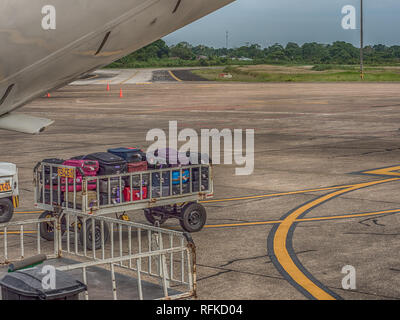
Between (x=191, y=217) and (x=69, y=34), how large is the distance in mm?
10522

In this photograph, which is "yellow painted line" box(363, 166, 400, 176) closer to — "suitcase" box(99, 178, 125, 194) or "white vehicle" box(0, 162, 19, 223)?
"suitcase" box(99, 178, 125, 194)

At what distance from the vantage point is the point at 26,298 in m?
6.20

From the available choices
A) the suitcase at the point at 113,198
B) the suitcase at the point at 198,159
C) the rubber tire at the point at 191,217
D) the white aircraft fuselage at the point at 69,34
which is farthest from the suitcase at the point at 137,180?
the white aircraft fuselage at the point at 69,34

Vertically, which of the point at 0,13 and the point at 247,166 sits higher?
the point at 0,13

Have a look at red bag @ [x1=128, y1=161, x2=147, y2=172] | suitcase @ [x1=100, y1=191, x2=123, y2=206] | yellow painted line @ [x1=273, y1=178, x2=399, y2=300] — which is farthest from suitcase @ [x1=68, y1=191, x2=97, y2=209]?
yellow painted line @ [x1=273, y1=178, x2=399, y2=300]

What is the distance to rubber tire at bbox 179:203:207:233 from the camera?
46.2 feet

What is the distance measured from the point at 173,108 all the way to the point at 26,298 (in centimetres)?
4545

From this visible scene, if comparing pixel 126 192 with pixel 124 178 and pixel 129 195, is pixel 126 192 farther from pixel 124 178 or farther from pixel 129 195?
pixel 124 178

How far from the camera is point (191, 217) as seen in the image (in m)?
14.2

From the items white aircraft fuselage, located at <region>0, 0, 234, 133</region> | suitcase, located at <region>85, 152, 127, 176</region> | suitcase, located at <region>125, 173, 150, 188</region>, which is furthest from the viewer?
suitcase, located at <region>85, 152, 127, 176</region>

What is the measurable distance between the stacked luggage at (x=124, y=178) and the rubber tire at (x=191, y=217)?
0.37 m

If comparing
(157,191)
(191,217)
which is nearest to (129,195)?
(157,191)

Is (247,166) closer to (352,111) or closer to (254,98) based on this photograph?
(352,111)
